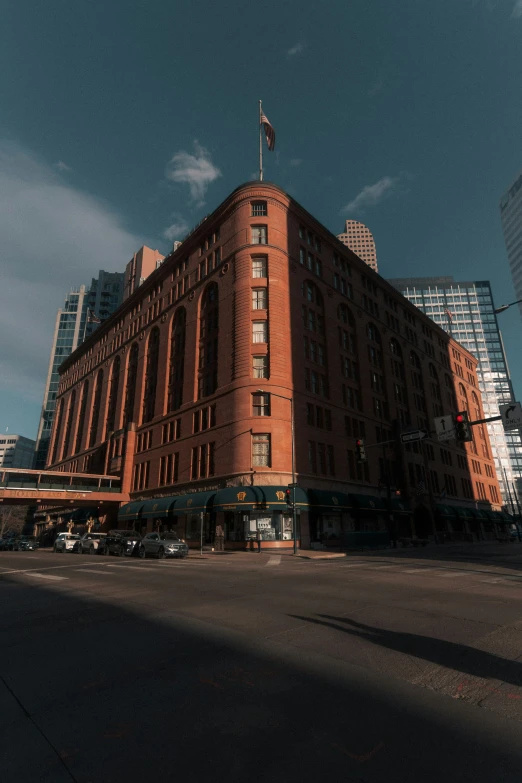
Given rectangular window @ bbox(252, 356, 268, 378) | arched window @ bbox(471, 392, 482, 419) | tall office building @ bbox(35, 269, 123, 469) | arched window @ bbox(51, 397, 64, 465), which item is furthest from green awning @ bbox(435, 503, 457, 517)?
tall office building @ bbox(35, 269, 123, 469)

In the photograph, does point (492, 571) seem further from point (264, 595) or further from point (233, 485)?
point (233, 485)

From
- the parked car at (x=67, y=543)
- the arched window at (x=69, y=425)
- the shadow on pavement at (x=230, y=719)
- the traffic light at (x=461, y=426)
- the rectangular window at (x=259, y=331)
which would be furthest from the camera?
the arched window at (x=69, y=425)

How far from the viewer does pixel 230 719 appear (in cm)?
392

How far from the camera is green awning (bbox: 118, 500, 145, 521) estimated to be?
47.3m

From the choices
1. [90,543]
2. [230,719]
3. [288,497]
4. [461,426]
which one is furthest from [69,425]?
[230,719]

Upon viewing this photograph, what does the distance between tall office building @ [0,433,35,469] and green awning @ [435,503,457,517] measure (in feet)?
529

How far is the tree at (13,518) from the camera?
8550 centimetres

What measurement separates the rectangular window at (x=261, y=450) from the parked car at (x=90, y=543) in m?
14.1

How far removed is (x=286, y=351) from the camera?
4025 cm

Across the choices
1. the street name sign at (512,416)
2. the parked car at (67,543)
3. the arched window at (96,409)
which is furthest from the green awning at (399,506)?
the arched window at (96,409)

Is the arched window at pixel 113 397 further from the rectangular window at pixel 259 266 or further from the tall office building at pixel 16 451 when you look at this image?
the tall office building at pixel 16 451

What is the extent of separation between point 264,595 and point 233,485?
26148mm

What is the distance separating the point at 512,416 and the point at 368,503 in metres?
28.1

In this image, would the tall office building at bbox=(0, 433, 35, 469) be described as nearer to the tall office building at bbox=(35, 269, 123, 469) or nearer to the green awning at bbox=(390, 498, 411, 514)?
the tall office building at bbox=(35, 269, 123, 469)
